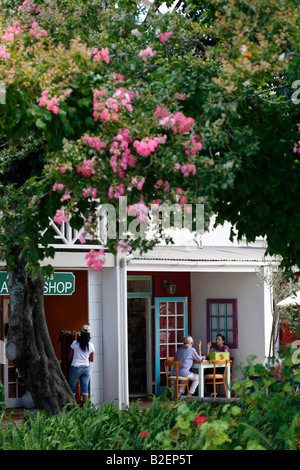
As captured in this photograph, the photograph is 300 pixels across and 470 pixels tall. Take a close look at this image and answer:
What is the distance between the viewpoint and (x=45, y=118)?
5.00 meters

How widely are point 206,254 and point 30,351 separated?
7246 millimetres

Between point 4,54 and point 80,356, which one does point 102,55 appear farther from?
point 80,356

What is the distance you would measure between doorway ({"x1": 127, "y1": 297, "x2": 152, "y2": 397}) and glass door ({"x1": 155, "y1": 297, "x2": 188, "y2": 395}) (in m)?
0.27

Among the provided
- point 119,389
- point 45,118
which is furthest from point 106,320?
point 45,118

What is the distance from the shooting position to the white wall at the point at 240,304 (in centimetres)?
1708

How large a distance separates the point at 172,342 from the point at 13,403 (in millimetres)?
3883

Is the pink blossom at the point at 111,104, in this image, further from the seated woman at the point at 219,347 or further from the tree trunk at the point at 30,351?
the seated woman at the point at 219,347

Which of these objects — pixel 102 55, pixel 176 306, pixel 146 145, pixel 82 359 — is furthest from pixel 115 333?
pixel 146 145

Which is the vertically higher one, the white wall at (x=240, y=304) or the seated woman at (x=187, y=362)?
the white wall at (x=240, y=304)

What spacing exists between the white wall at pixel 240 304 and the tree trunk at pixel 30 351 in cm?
733

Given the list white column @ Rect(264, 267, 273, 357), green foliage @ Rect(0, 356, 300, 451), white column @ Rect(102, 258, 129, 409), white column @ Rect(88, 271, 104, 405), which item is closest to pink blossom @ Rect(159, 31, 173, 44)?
green foliage @ Rect(0, 356, 300, 451)

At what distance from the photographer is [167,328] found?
17625 millimetres

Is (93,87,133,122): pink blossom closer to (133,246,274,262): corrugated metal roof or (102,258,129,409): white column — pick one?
(102,258,129,409): white column

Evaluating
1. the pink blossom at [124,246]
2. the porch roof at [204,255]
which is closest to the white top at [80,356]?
the porch roof at [204,255]
